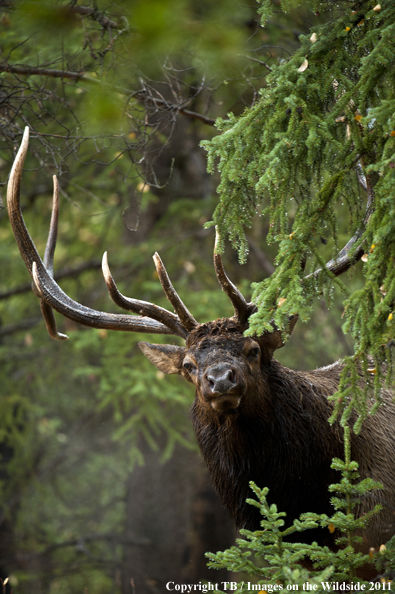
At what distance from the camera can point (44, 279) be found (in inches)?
173

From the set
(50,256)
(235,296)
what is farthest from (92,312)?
(235,296)

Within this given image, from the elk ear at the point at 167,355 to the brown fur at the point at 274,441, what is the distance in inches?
12.3

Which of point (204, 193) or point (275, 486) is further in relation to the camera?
point (204, 193)

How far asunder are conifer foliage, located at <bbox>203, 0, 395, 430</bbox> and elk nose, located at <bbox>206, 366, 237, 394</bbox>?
535 millimetres

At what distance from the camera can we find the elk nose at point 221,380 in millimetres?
3344

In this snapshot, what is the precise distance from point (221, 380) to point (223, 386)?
1.4 inches

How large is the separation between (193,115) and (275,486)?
315cm

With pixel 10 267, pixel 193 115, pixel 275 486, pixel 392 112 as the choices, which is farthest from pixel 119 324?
pixel 10 267

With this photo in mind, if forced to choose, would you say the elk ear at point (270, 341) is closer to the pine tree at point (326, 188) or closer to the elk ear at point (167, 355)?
the elk ear at point (167, 355)

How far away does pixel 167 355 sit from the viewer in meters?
4.46

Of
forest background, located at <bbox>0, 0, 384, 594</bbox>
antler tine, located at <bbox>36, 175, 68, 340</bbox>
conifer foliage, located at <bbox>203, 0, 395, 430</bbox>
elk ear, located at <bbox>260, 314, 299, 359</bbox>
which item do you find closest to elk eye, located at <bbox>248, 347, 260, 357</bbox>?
elk ear, located at <bbox>260, 314, 299, 359</bbox>

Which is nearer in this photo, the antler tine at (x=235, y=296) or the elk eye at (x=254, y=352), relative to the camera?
the elk eye at (x=254, y=352)

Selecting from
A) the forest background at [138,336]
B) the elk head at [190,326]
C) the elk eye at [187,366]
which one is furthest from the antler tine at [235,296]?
the forest background at [138,336]

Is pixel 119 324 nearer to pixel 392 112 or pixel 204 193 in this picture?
pixel 392 112
